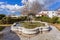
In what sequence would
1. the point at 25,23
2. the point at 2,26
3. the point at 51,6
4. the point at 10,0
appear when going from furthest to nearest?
1. the point at 25,23
2. the point at 2,26
3. the point at 51,6
4. the point at 10,0

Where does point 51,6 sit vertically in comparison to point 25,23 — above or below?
above

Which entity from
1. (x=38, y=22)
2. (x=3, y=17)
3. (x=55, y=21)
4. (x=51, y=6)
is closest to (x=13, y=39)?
(x=3, y=17)

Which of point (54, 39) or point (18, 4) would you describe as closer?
point (54, 39)

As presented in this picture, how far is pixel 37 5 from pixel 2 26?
1805mm

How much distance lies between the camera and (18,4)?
518 centimetres

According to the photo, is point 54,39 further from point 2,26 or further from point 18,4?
point 2,26

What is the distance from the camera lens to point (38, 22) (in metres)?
6.88

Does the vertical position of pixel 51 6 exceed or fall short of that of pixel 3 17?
it exceeds it

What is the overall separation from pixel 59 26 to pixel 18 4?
2.61 metres

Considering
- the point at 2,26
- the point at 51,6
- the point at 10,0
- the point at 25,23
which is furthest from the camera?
the point at 25,23

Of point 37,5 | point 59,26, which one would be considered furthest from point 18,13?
point 59,26

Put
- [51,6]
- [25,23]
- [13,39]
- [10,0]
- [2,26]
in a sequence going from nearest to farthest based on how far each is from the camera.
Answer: [13,39]
[10,0]
[51,6]
[2,26]
[25,23]

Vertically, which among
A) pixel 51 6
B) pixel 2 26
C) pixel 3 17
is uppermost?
pixel 51 6

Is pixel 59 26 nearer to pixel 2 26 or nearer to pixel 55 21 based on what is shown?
pixel 55 21
